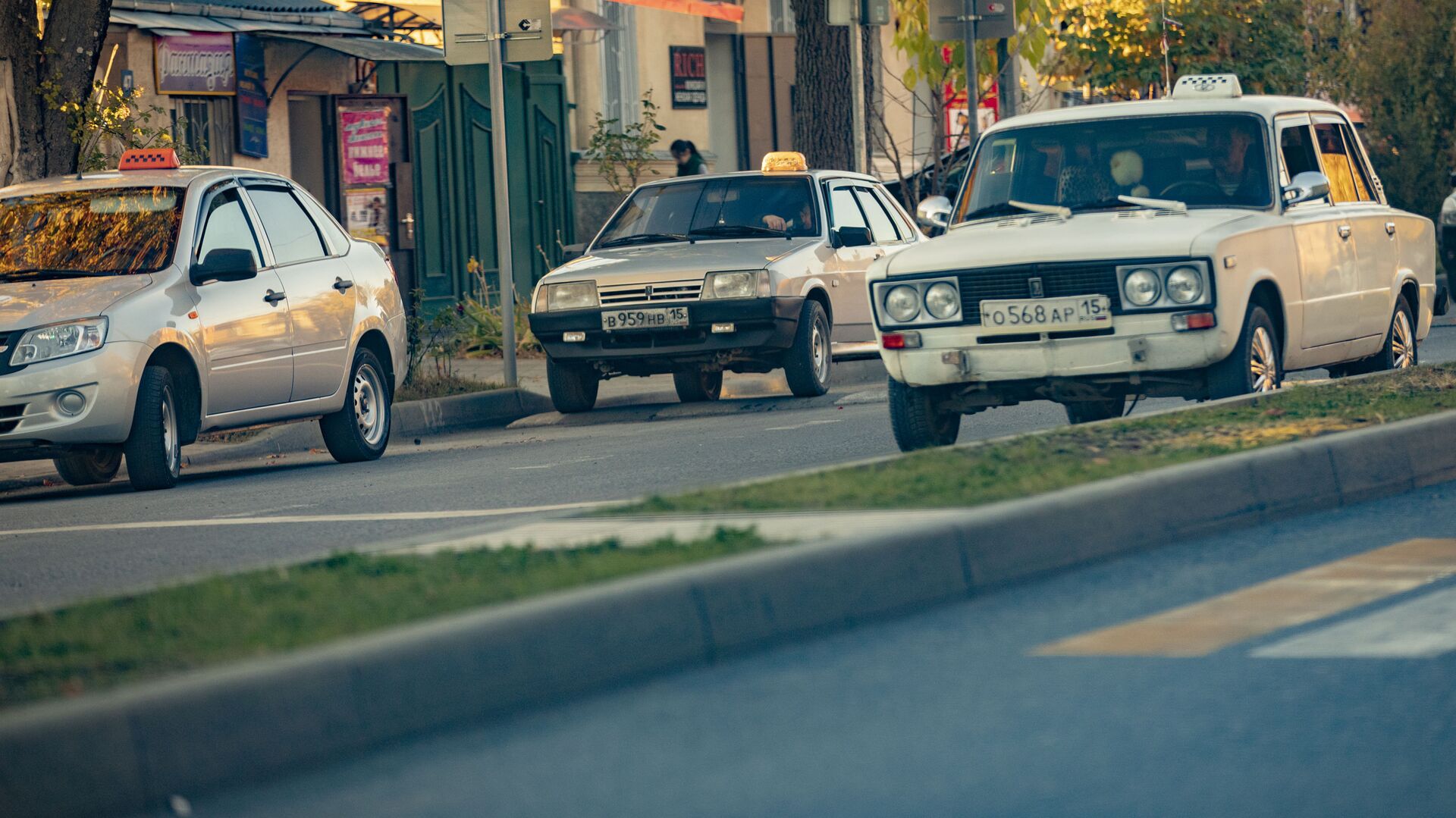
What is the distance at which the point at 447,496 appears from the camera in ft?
32.2

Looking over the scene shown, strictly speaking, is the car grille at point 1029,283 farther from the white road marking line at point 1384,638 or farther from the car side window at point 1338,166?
the white road marking line at point 1384,638

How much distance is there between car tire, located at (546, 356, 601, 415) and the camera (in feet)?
48.0

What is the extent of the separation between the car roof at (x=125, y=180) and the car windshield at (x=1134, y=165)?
4056 mm

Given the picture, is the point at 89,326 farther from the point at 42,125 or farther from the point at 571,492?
the point at 42,125

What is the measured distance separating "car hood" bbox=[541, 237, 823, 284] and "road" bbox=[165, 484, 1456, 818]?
8.03m

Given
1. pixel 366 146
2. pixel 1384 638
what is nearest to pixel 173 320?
pixel 1384 638

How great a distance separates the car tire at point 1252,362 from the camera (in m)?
9.62

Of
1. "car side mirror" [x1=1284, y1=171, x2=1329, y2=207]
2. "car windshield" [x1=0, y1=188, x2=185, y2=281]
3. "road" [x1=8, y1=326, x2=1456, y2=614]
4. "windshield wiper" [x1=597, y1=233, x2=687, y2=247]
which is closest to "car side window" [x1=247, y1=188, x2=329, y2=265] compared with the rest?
"car windshield" [x1=0, y1=188, x2=185, y2=281]

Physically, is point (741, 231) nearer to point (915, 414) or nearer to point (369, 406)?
point (369, 406)

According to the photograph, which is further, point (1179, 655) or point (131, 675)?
point (1179, 655)

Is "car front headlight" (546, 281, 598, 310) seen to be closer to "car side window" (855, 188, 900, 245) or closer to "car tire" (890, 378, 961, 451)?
"car side window" (855, 188, 900, 245)

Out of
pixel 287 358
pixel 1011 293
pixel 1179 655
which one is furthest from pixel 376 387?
pixel 1179 655

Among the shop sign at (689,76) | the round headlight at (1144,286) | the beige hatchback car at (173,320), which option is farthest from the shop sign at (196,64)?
the round headlight at (1144,286)

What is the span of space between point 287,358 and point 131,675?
7025mm
